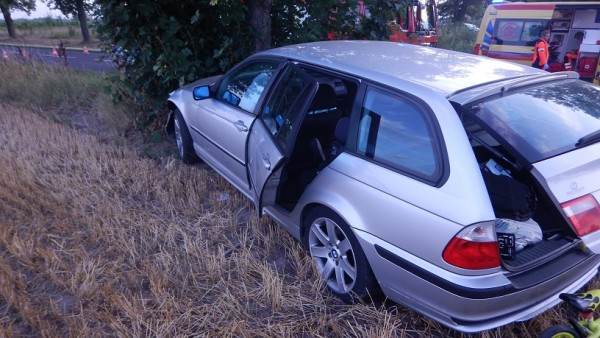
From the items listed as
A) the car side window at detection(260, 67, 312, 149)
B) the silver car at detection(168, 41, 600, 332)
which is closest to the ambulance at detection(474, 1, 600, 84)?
the silver car at detection(168, 41, 600, 332)

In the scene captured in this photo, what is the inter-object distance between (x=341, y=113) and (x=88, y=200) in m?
2.49

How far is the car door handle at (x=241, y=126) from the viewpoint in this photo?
12.3ft

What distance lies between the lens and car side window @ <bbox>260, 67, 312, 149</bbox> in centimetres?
316

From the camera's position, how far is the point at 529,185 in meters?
2.65

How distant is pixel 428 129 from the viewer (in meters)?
2.47

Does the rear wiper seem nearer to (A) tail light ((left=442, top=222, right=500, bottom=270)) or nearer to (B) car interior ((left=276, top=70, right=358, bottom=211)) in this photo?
→ (A) tail light ((left=442, top=222, right=500, bottom=270))

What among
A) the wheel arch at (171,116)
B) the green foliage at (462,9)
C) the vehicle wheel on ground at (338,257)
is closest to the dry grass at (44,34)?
the green foliage at (462,9)

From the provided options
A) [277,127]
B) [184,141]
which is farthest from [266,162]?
[184,141]

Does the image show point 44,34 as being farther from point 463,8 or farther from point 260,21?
point 260,21

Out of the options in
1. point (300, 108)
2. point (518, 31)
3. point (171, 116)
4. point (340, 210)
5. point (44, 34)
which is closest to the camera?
point (340, 210)

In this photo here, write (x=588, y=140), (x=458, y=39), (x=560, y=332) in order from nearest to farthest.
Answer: (x=560, y=332) → (x=588, y=140) → (x=458, y=39)

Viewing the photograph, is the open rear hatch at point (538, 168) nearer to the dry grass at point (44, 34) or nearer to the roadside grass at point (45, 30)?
the dry grass at point (44, 34)

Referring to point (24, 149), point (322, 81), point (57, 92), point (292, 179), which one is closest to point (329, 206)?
point (292, 179)

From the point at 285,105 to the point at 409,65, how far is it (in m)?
0.95
